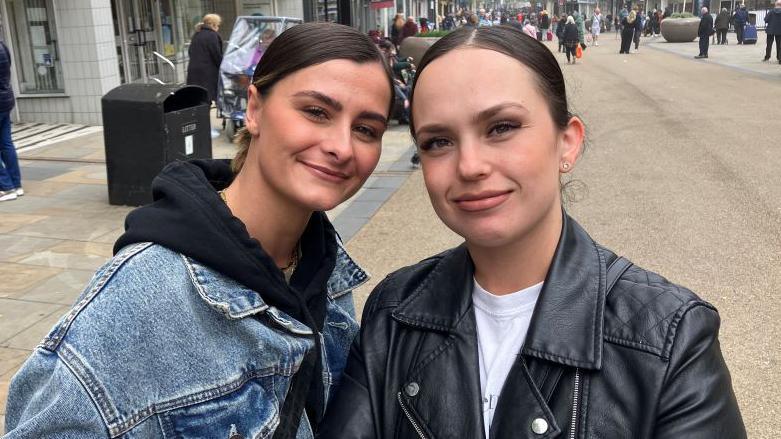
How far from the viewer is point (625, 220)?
644 centimetres

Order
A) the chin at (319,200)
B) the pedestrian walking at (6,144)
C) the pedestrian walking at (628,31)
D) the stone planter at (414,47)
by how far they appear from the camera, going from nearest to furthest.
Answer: the chin at (319,200), the pedestrian walking at (6,144), the stone planter at (414,47), the pedestrian walking at (628,31)

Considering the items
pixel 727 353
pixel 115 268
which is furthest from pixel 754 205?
pixel 115 268

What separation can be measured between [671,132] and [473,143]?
402 inches

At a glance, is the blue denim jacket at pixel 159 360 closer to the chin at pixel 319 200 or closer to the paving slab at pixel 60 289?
the chin at pixel 319 200

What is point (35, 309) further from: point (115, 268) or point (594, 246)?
point (594, 246)

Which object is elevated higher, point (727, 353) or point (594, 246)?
point (594, 246)

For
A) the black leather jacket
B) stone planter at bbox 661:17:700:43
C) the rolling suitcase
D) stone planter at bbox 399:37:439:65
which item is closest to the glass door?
stone planter at bbox 399:37:439:65

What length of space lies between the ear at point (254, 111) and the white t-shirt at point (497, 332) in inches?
27.3

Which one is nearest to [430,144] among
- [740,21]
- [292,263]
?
[292,263]

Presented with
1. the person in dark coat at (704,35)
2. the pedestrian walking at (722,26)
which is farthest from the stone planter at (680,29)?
the person in dark coat at (704,35)

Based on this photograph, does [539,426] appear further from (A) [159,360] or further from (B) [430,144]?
(A) [159,360]

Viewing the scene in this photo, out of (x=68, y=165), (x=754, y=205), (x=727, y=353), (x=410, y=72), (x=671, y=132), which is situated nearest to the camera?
(x=727, y=353)

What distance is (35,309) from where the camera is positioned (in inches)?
187

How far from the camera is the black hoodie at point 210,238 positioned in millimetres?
1537
